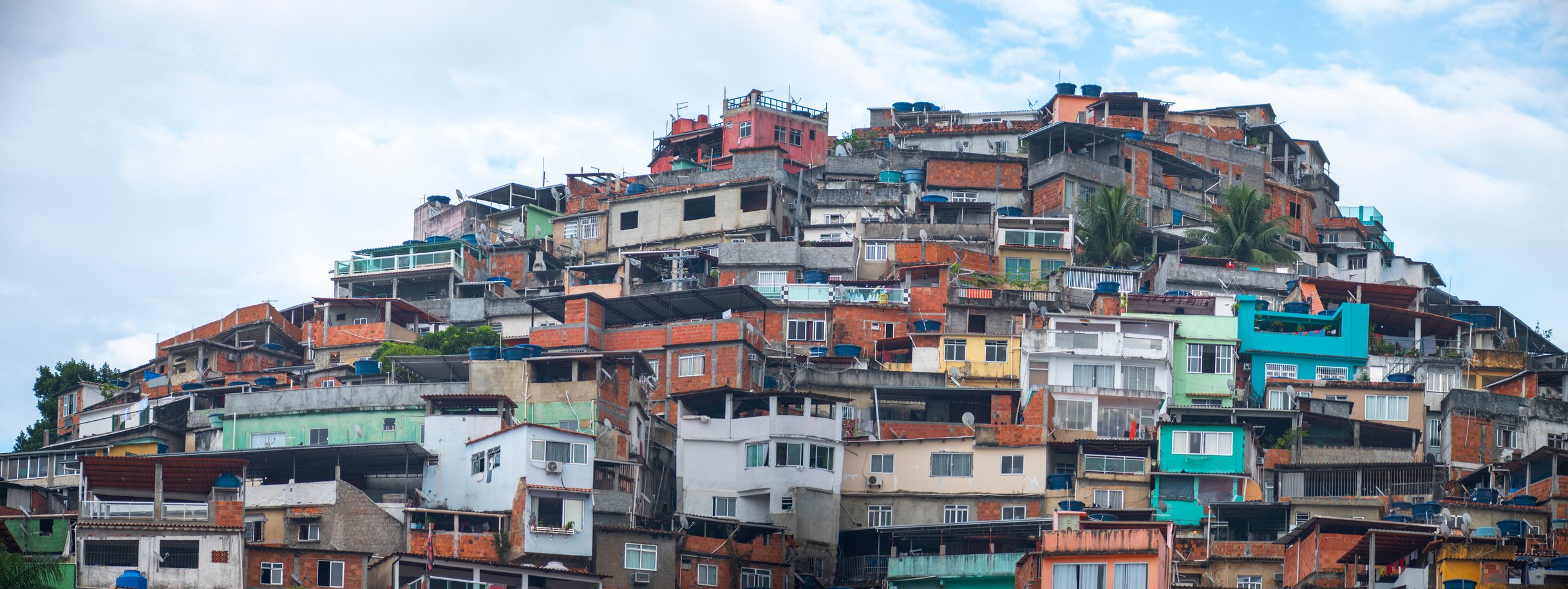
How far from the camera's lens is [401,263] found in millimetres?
79938

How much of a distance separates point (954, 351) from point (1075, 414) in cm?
531

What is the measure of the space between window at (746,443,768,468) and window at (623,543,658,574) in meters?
5.90

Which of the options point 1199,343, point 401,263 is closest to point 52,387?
point 401,263

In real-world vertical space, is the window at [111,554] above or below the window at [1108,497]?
below

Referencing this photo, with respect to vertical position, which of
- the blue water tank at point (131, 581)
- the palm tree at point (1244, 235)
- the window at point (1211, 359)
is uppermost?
the palm tree at point (1244, 235)

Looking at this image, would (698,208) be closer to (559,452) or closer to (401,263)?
(401,263)

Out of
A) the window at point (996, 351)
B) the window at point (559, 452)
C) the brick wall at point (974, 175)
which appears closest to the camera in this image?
the window at point (559, 452)

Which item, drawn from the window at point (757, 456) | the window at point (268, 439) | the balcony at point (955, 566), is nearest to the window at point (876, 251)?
the window at point (757, 456)

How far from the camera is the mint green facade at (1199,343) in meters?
63.6

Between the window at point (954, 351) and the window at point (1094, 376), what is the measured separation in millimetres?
4117

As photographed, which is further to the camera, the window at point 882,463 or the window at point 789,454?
the window at point 882,463

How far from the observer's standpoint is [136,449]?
61031mm

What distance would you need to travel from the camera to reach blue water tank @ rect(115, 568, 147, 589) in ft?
→ 145

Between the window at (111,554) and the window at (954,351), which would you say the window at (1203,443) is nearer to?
the window at (954,351)
